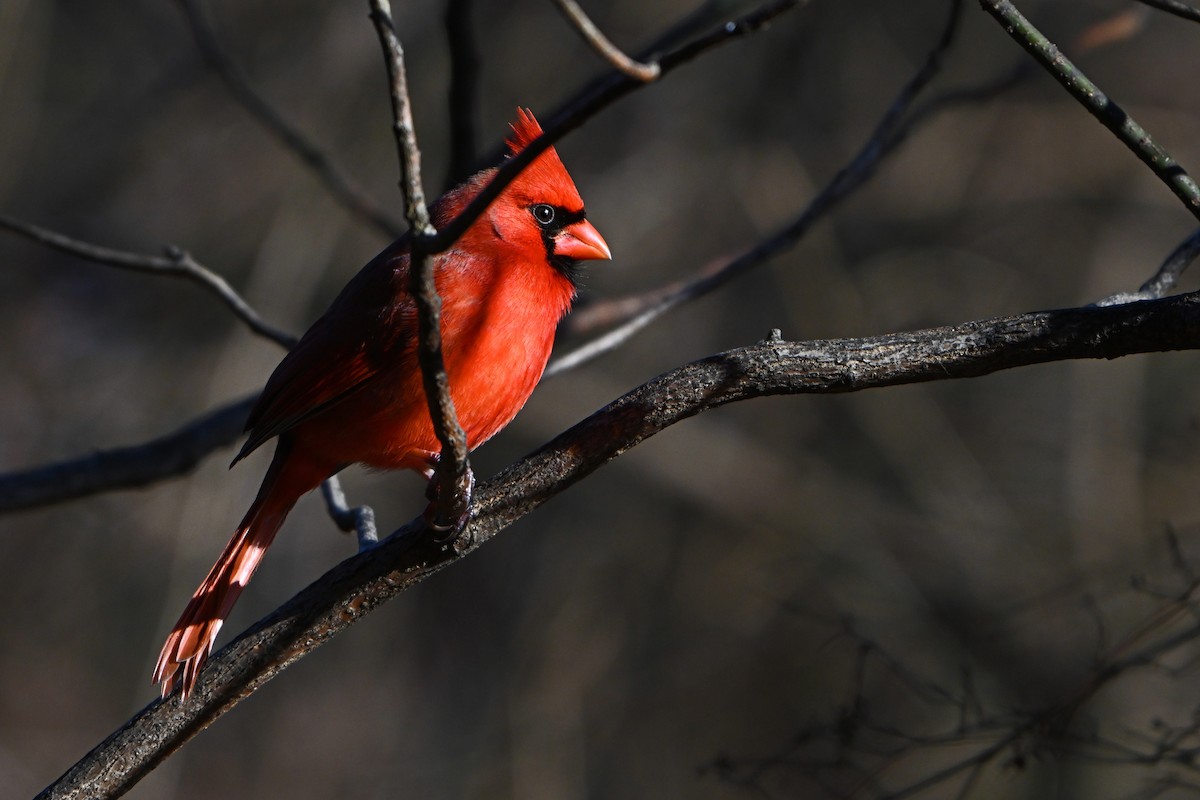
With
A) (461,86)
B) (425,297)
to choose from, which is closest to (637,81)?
(425,297)

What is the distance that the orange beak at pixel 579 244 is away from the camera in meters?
3.18

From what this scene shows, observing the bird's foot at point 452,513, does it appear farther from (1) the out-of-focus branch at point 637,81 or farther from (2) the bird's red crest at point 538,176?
(2) the bird's red crest at point 538,176

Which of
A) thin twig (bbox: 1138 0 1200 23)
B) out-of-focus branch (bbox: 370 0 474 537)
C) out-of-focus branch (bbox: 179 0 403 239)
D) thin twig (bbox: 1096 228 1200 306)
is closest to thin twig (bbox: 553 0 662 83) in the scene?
out-of-focus branch (bbox: 370 0 474 537)

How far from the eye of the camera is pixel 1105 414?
5.60 metres

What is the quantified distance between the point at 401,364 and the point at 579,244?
62cm

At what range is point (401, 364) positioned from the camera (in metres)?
2.86

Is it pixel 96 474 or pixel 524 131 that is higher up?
pixel 524 131

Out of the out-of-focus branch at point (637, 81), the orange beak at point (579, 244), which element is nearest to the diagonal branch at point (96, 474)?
the orange beak at point (579, 244)

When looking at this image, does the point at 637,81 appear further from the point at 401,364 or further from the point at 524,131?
the point at 524,131

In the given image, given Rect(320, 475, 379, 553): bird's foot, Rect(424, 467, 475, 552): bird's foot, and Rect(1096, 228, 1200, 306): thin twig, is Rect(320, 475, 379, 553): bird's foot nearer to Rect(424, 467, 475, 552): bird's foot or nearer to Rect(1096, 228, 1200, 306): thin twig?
Rect(424, 467, 475, 552): bird's foot

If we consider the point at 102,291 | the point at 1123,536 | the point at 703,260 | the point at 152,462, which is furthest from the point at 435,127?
the point at 1123,536

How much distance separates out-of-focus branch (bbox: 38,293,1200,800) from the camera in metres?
1.96

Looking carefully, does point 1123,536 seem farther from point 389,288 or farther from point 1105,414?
point 389,288

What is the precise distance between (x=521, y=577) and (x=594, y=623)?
0.79 meters
